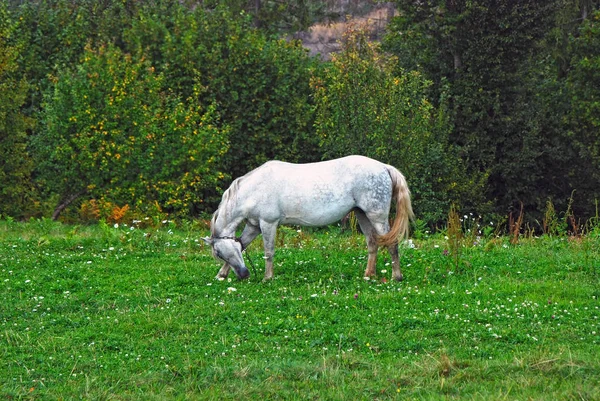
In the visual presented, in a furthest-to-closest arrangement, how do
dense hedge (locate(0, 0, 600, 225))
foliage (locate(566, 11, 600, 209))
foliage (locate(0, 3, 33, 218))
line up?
foliage (locate(566, 11, 600, 209)), foliage (locate(0, 3, 33, 218)), dense hedge (locate(0, 0, 600, 225))

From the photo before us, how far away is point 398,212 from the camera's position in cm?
1325

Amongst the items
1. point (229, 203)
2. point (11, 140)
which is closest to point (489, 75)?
point (11, 140)

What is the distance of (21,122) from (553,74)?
2083cm

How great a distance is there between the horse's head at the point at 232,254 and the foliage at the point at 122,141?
15.3m

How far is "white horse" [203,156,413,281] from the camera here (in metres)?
13.3

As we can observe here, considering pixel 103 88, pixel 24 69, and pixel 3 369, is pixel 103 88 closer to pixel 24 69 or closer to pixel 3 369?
pixel 24 69

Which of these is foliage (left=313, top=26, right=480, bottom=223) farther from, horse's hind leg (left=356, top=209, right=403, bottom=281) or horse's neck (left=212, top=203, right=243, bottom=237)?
horse's neck (left=212, top=203, right=243, bottom=237)

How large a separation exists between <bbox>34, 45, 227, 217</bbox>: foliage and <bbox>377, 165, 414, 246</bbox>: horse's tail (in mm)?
15992

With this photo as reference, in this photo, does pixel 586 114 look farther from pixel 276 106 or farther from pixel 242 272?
pixel 242 272

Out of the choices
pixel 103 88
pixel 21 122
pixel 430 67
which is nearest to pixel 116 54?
pixel 103 88

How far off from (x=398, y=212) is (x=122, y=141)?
1740 centimetres

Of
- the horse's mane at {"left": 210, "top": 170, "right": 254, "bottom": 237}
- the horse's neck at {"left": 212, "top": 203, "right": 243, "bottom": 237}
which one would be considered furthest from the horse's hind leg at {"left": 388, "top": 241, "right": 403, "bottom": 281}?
the horse's mane at {"left": 210, "top": 170, "right": 254, "bottom": 237}

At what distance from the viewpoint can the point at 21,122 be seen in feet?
94.1

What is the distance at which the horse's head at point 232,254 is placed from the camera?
13.1 metres
